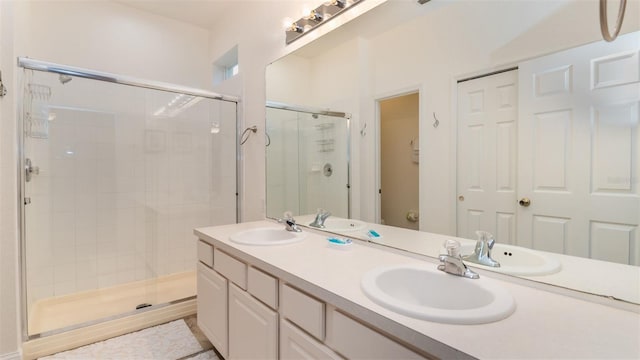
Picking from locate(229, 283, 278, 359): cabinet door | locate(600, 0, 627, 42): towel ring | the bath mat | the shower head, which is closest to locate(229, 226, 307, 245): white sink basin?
locate(229, 283, 278, 359): cabinet door

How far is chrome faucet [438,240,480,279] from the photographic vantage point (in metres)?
1.01

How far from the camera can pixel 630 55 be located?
81cm

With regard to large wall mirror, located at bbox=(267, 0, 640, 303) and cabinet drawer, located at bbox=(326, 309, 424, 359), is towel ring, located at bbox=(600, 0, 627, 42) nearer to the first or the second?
large wall mirror, located at bbox=(267, 0, 640, 303)

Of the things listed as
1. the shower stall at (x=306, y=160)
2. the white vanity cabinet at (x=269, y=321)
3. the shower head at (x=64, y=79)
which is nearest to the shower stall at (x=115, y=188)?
the shower head at (x=64, y=79)

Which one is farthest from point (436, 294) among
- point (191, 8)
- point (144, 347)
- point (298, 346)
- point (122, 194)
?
point (191, 8)

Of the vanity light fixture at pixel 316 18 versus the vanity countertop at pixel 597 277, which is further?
the vanity light fixture at pixel 316 18

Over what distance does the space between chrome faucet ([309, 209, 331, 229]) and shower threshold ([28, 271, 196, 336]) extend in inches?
54.7

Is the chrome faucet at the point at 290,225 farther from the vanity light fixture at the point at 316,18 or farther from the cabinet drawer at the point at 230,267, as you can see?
the vanity light fixture at the point at 316,18

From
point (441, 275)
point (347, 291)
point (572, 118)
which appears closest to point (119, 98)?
point (347, 291)

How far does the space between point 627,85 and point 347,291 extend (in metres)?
0.97

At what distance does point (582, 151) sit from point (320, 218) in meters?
1.33

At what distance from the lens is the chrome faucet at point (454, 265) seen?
1006mm

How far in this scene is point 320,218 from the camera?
1.91 meters

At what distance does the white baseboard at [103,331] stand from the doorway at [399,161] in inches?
71.6
